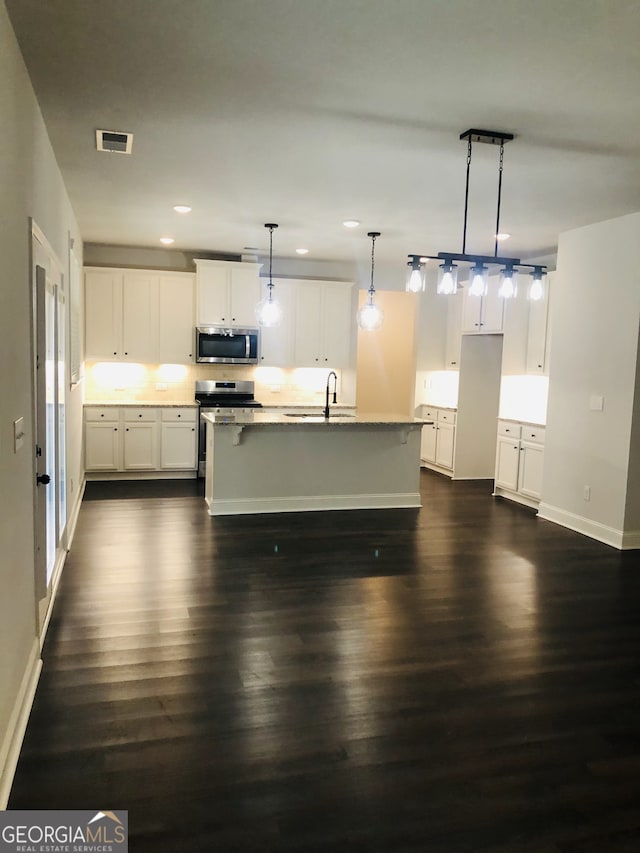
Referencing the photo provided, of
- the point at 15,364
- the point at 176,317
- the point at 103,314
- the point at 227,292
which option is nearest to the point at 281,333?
the point at 227,292

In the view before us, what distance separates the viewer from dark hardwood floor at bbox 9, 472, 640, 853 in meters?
2.04

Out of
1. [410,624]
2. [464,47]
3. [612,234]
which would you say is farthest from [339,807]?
[612,234]

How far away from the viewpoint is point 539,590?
13.6 ft

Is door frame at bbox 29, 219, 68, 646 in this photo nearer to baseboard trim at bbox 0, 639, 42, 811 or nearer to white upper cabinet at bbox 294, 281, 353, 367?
baseboard trim at bbox 0, 639, 42, 811

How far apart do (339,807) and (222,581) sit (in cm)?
217

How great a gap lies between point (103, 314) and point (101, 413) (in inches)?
45.8

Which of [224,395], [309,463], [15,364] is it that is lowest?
[309,463]

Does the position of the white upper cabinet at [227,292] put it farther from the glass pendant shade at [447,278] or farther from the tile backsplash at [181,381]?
the glass pendant shade at [447,278]

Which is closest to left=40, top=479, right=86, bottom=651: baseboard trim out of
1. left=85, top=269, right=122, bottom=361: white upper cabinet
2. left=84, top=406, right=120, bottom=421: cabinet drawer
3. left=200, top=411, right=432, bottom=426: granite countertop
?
left=84, top=406, right=120, bottom=421: cabinet drawer

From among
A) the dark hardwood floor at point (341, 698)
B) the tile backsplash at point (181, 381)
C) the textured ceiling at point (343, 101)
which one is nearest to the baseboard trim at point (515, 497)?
the dark hardwood floor at point (341, 698)

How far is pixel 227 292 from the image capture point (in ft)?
24.7

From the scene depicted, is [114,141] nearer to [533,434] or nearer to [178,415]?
[178,415]

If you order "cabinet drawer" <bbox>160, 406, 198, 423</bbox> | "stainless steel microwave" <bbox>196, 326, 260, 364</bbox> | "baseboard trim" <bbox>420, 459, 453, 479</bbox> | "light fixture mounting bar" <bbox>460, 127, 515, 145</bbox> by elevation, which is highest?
"light fixture mounting bar" <bbox>460, 127, 515, 145</bbox>

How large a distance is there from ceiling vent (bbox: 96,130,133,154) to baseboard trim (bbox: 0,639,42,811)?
2717 millimetres
